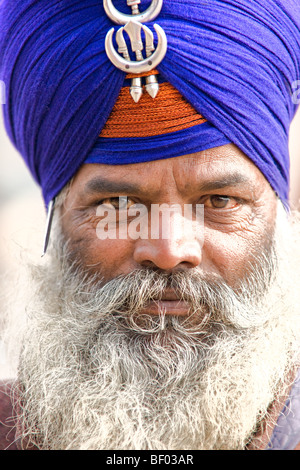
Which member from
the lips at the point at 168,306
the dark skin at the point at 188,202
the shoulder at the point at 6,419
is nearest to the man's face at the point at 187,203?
the dark skin at the point at 188,202

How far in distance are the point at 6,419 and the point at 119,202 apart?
96cm

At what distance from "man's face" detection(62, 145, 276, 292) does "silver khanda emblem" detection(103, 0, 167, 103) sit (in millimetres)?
280

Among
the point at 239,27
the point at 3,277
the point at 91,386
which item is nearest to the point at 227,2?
the point at 239,27

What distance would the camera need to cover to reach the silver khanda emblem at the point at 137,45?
1.82 m

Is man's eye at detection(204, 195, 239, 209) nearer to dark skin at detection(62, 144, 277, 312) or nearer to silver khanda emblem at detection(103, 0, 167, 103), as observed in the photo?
dark skin at detection(62, 144, 277, 312)

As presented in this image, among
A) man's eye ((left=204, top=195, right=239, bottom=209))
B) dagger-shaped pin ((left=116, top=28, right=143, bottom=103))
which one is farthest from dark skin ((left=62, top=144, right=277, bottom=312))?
dagger-shaped pin ((left=116, top=28, right=143, bottom=103))

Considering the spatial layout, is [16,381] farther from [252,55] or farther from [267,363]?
[252,55]

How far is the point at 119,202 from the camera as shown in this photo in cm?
202

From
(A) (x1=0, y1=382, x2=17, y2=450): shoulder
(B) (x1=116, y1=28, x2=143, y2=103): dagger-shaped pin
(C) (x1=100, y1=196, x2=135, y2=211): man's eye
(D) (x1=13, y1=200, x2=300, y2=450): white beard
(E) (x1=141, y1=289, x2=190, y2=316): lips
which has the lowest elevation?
(A) (x1=0, y1=382, x2=17, y2=450): shoulder

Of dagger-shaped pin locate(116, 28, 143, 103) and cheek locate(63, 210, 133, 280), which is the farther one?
cheek locate(63, 210, 133, 280)

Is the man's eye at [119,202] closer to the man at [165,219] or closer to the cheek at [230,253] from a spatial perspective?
the man at [165,219]

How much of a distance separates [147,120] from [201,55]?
30cm

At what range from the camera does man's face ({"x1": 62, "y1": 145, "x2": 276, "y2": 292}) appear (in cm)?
189

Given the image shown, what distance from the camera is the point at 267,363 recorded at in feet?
6.28
